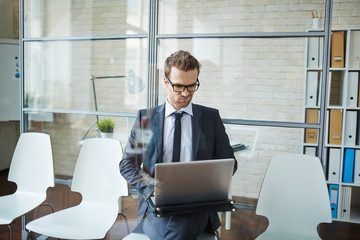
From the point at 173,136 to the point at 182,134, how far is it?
0.05 m

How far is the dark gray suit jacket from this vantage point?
1.88m

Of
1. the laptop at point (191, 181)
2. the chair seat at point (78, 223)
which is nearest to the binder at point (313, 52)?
the laptop at point (191, 181)

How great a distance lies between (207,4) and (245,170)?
127cm

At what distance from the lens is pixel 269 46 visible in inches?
90.6

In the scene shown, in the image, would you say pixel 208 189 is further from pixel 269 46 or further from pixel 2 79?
pixel 2 79

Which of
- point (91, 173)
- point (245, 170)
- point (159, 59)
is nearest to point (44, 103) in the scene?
point (91, 173)

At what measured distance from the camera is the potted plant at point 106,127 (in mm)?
2756

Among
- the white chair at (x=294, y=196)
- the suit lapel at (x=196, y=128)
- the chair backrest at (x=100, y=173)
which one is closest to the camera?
the suit lapel at (x=196, y=128)

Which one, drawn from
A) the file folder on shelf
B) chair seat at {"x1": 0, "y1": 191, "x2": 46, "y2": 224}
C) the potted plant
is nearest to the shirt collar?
the potted plant

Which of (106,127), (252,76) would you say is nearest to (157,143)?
(252,76)

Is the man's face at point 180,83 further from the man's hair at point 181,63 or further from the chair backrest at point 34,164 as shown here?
the chair backrest at point 34,164

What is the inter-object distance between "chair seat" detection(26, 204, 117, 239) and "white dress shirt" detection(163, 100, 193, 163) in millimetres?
588

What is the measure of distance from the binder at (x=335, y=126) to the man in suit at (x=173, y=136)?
2.22 meters

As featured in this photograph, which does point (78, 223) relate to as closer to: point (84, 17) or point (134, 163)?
point (134, 163)
